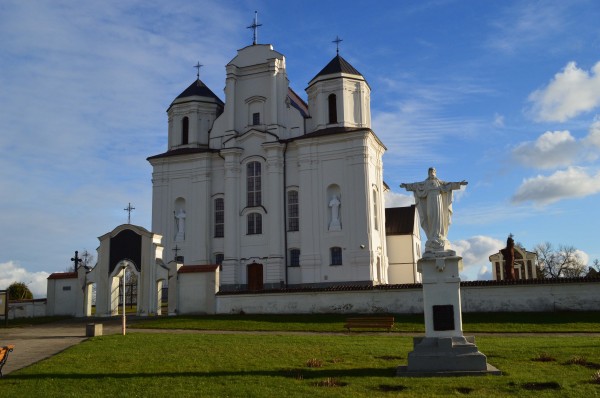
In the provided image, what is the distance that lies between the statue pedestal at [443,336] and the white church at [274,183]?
2158cm

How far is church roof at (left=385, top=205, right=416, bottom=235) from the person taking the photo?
4303cm

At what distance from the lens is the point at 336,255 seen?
3566cm

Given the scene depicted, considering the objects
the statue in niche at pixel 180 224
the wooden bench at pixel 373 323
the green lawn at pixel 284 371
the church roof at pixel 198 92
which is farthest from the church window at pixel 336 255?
the green lawn at pixel 284 371

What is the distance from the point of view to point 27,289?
47.1 m

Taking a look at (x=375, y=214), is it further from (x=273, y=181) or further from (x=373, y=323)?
(x=373, y=323)

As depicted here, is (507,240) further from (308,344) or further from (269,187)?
(308,344)

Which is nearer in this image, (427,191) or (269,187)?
(427,191)

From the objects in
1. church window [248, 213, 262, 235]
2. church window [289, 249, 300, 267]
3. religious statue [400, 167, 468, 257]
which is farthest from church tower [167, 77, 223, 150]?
religious statue [400, 167, 468, 257]

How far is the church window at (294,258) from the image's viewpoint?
1455 inches

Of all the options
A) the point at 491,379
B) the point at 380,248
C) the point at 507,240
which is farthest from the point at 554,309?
the point at 491,379

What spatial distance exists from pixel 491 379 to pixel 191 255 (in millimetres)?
30043

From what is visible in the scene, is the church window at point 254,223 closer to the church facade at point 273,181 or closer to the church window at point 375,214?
the church facade at point 273,181

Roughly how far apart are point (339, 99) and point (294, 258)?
10.7 meters

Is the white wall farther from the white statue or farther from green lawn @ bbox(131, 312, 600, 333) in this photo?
the white statue
